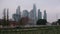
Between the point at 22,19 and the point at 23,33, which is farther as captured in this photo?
the point at 22,19

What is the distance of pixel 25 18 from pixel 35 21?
503 millimetres

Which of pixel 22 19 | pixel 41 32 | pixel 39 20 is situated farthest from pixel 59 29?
pixel 22 19

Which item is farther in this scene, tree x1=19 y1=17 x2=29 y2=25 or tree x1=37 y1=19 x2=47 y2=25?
tree x1=37 y1=19 x2=47 y2=25

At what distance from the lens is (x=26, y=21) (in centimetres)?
518

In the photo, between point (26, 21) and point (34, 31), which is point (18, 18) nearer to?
point (26, 21)

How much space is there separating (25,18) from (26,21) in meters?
0.16

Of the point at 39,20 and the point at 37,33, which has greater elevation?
the point at 39,20

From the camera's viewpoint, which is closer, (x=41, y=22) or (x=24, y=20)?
(x=24, y=20)

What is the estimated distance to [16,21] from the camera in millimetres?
5164

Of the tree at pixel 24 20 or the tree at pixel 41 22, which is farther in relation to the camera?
the tree at pixel 41 22

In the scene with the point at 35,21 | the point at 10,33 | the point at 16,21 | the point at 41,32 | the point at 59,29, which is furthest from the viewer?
the point at 35,21

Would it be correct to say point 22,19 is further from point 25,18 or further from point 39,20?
point 39,20

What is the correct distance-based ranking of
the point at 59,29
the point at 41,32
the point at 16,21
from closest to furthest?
the point at 41,32 < the point at 59,29 < the point at 16,21

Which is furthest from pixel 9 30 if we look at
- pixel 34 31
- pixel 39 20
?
pixel 39 20
